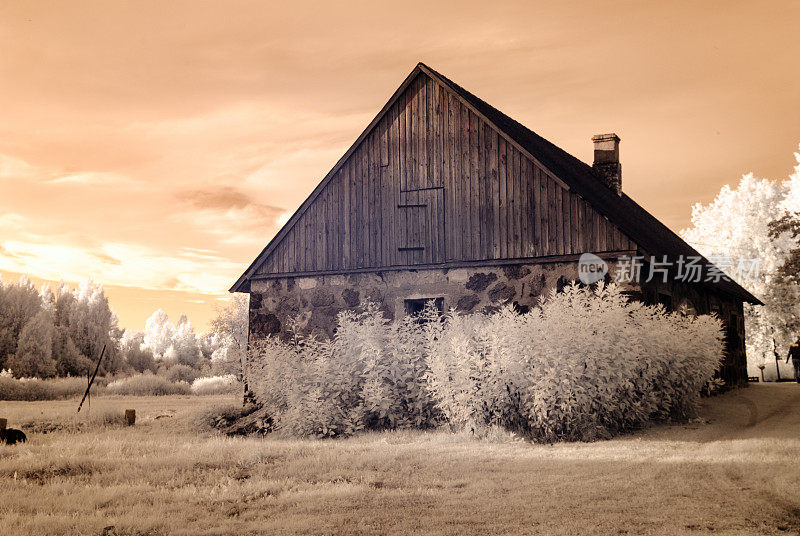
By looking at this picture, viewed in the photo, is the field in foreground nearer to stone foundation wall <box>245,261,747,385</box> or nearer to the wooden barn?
stone foundation wall <box>245,261,747,385</box>

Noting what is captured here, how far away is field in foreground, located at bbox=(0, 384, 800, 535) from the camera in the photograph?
6559 millimetres

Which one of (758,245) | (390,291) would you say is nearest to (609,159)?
(390,291)

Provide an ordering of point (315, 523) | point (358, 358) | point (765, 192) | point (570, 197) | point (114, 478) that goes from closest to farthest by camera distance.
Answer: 1. point (315, 523)
2. point (114, 478)
3. point (358, 358)
4. point (570, 197)
5. point (765, 192)

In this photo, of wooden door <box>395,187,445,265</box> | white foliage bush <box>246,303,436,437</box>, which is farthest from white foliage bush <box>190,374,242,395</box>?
white foliage bush <box>246,303,436,437</box>

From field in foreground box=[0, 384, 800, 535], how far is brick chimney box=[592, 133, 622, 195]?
12.2 meters

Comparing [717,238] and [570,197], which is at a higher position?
[717,238]

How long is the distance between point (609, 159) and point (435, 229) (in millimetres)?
9651

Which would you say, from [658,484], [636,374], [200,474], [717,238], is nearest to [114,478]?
[200,474]

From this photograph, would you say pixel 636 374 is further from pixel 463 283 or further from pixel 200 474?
pixel 200 474

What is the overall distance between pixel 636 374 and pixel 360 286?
7.38 metres

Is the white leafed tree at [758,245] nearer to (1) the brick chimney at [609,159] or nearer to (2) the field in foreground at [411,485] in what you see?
(1) the brick chimney at [609,159]

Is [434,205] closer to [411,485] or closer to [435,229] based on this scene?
[435,229]

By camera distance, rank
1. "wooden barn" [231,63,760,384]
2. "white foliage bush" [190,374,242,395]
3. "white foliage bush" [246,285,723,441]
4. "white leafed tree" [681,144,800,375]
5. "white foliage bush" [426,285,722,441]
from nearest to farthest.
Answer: "white foliage bush" [426,285,722,441]
"white foliage bush" [246,285,723,441]
"wooden barn" [231,63,760,384]
"white foliage bush" [190,374,242,395]
"white leafed tree" [681,144,800,375]

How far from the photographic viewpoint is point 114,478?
358 inches
